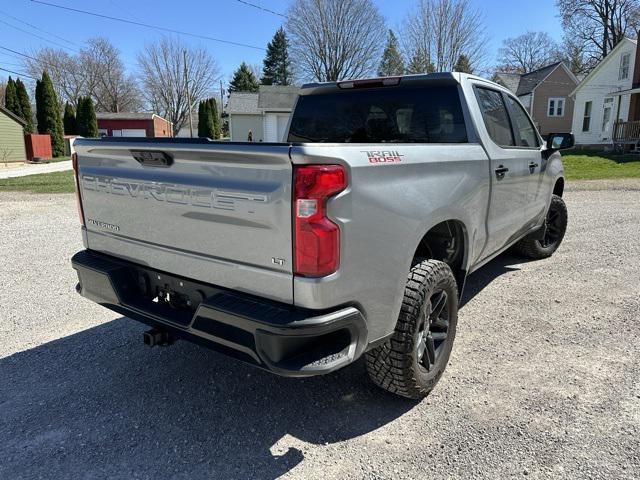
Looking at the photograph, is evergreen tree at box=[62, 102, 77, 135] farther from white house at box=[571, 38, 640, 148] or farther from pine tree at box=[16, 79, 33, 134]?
white house at box=[571, 38, 640, 148]

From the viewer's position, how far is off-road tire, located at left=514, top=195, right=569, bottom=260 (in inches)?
231

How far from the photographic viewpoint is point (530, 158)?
4.48 m

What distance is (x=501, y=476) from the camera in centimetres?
231

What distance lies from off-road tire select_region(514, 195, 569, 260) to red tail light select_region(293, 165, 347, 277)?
443 cm

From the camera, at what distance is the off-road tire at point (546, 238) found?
19.2 feet

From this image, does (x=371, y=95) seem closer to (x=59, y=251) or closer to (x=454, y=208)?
(x=454, y=208)

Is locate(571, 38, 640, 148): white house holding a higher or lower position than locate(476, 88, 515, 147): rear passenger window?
higher

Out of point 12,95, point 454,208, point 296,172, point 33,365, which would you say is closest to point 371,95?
point 454,208

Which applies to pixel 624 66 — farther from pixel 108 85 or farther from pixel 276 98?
pixel 108 85

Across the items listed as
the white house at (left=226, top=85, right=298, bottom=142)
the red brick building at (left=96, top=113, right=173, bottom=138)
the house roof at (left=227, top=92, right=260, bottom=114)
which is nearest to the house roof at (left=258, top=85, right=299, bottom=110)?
the white house at (left=226, top=85, right=298, bottom=142)

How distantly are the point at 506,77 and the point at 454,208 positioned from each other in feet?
152

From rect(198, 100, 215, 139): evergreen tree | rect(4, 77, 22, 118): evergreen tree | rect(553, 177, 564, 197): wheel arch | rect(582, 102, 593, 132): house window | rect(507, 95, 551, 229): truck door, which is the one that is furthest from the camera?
rect(198, 100, 215, 139): evergreen tree

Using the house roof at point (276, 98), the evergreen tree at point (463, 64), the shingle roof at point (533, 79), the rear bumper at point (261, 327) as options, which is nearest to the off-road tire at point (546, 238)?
the rear bumper at point (261, 327)

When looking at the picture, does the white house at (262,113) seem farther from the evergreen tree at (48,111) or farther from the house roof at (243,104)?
the evergreen tree at (48,111)
